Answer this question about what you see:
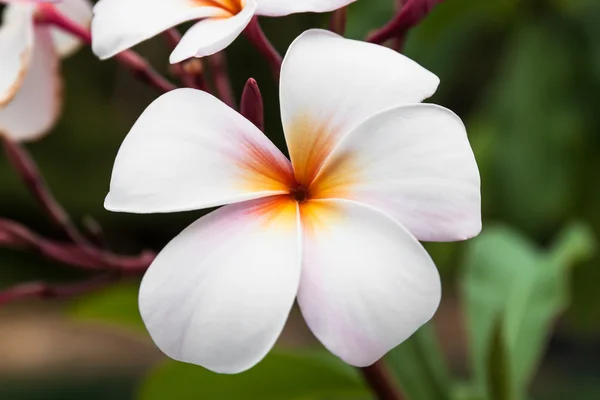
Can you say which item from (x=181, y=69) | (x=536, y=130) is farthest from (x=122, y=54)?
(x=536, y=130)

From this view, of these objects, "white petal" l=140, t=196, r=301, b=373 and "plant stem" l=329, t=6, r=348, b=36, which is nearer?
"white petal" l=140, t=196, r=301, b=373

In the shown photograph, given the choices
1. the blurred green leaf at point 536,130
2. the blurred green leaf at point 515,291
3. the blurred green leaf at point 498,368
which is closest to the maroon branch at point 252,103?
the blurred green leaf at point 498,368

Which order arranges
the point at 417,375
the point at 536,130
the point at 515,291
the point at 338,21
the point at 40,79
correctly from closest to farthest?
A: the point at 338,21
the point at 40,79
the point at 417,375
the point at 515,291
the point at 536,130

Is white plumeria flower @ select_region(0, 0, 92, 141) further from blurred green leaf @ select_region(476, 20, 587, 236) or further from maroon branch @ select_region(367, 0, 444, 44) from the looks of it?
blurred green leaf @ select_region(476, 20, 587, 236)

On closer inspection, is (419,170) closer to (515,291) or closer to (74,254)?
(74,254)

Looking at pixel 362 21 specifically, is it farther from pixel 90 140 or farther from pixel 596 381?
pixel 90 140

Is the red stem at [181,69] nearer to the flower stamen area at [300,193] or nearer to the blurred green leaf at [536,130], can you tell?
the flower stamen area at [300,193]

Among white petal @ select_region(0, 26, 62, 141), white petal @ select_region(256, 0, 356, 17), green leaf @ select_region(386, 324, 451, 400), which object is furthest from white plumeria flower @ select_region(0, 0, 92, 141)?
green leaf @ select_region(386, 324, 451, 400)
